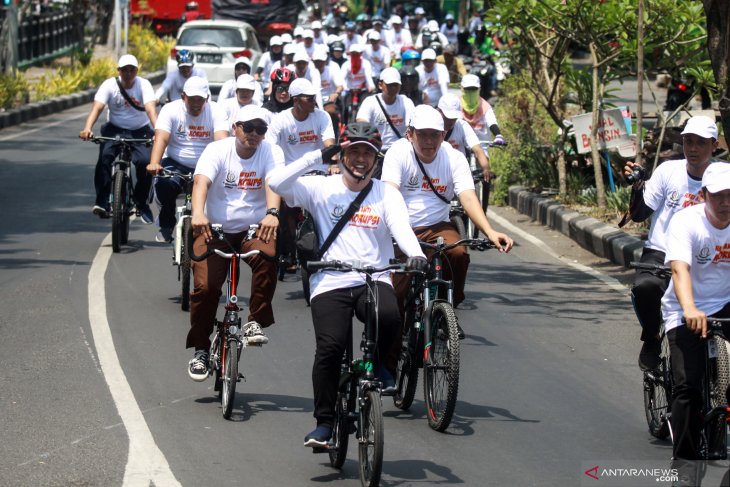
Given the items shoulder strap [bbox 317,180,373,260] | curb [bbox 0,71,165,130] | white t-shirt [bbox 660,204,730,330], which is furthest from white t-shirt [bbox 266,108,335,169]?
curb [bbox 0,71,165,130]

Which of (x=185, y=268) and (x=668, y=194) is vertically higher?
(x=668, y=194)

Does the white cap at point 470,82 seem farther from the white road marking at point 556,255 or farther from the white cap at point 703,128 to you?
the white cap at point 703,128

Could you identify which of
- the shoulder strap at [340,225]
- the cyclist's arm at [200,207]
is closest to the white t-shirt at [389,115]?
the cyclist's arm at [200,207]

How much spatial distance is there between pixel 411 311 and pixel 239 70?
1023 centimetres

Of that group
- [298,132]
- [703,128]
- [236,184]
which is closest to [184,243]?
[236,184]

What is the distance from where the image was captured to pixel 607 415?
809cm

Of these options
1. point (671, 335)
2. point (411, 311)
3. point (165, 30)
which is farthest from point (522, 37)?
point (165, 30)

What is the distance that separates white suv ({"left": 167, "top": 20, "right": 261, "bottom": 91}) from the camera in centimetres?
3030

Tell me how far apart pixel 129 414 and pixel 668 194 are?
345 centimetres

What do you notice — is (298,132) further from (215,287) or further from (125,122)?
(215,287)

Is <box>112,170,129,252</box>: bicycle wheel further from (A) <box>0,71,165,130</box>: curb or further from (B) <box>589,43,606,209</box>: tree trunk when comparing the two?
(A) <box>0,71,165,130</box>: curb

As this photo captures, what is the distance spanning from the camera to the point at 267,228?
7.91 meters

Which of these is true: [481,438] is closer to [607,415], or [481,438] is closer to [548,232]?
[607,415]

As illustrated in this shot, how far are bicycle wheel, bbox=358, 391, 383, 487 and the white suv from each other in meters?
24.2
